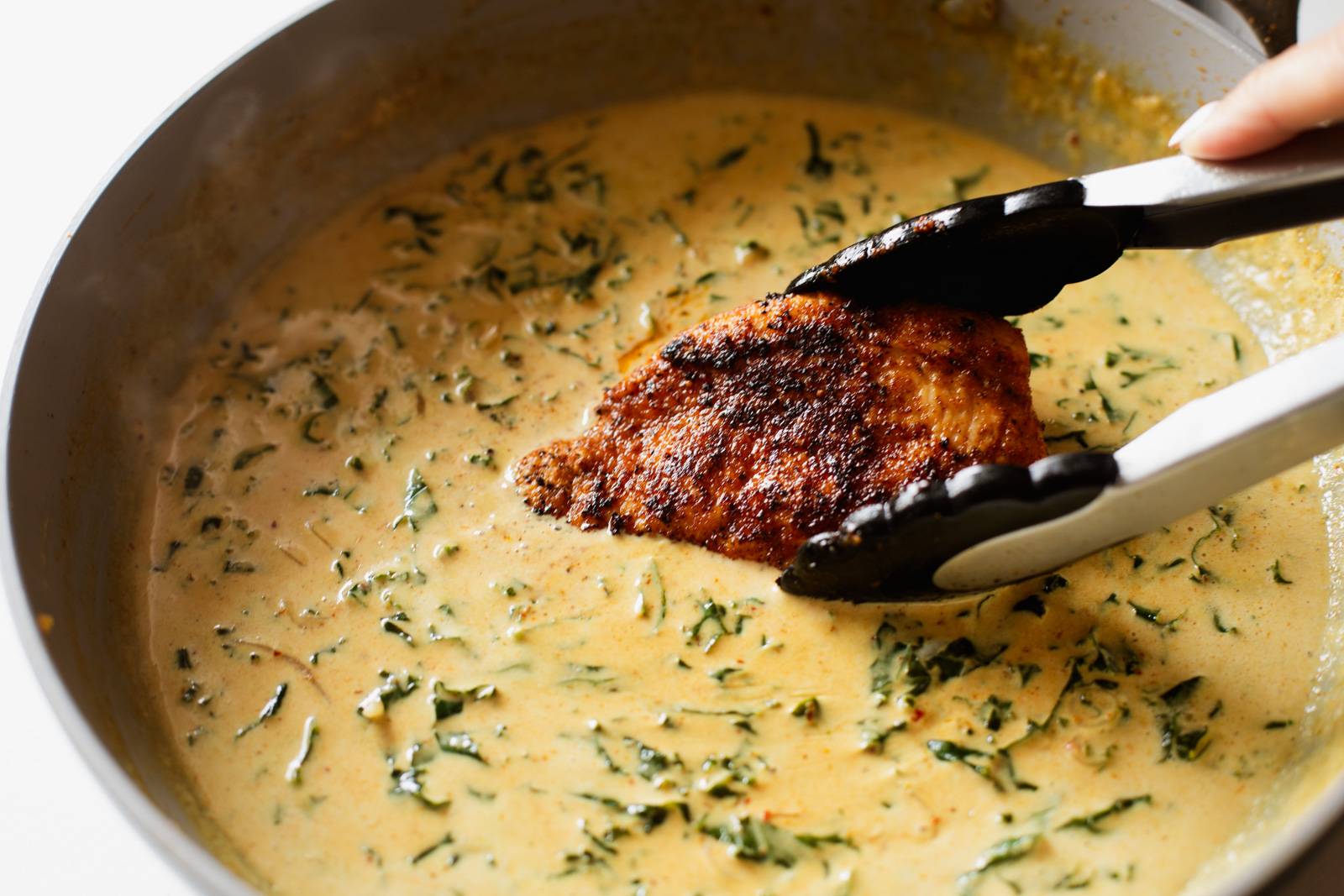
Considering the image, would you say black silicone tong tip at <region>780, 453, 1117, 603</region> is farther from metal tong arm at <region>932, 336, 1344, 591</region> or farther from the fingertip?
the fingertip

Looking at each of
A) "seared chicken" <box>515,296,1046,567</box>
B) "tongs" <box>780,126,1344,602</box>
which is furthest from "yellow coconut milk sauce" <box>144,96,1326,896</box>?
A: "tongs" <box>780,126,1344,602</box>

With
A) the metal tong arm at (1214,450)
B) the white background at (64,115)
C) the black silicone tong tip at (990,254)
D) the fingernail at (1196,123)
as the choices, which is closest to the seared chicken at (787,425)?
the black silicone tong tip at (990,254)

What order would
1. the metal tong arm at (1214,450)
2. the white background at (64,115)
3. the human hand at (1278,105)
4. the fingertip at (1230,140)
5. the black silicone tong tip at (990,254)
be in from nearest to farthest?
the metal tong arm at (1214,450)
the human hand at (1278,105)
the fingertip at (1230,140)
the black silicone tong tip at (990,254)
the white background at (64,115)

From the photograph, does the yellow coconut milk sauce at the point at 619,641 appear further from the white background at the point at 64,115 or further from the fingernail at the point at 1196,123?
the fingernail at the point at 1196,123

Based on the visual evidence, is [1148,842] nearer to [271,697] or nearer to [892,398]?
[892,398]

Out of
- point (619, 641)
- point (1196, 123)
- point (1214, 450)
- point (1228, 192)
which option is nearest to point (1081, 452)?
point (1214, 450)

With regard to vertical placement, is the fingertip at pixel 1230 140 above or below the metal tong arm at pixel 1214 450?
above

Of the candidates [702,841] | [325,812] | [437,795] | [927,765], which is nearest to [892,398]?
[927,765]

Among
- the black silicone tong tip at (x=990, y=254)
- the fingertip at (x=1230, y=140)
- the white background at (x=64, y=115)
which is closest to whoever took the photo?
the fingertip at (x=1230, y=140)
